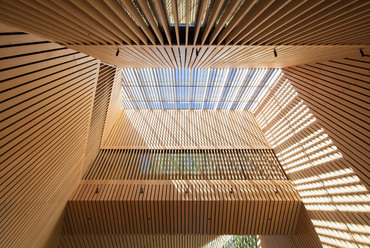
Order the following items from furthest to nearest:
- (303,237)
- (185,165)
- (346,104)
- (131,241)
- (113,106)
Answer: (113,106), (131,241), (185,165), (303,237), (346,104)

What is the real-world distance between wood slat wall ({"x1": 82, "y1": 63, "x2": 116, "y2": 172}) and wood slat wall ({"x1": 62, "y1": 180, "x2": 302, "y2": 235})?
1419 mm

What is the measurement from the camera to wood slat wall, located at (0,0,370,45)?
2.60 metres

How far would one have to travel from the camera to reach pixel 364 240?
17.0ft

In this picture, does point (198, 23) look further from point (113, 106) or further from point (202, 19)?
point (113, 106)

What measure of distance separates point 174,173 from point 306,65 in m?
6.96

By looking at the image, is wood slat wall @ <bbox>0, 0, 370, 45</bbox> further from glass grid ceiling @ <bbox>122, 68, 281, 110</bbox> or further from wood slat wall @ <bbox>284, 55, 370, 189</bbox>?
glass grid ceiling @ <bbox>122, 68, 281, 110</bbox>

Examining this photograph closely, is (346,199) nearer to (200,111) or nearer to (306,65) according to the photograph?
(306,65)

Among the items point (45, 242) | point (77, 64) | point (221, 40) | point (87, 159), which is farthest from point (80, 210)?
point (221, 40)

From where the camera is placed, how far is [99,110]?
319 inches

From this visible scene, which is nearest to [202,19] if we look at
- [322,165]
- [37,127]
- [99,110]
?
[37,127]

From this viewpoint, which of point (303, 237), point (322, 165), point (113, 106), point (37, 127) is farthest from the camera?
point (113, 106)

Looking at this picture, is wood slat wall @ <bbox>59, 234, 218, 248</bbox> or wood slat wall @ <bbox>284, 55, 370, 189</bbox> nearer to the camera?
wood slat wall @ <bbox>284, 55, 370, 189</bbox>

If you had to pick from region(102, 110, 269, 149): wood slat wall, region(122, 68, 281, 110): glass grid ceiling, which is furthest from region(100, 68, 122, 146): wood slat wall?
region(122, 68, 281, 110): glass grid ceiling

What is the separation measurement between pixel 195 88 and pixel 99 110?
527 cm
